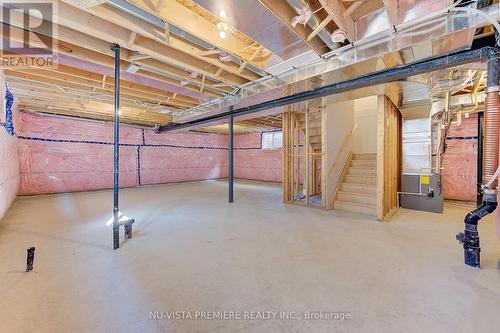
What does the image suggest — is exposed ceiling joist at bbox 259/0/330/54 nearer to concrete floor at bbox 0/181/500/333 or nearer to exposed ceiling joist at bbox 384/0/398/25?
exposed ceiling joist at bbox 384/0/398/25

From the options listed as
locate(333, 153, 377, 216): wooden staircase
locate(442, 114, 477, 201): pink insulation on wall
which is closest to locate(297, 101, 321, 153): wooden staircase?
locate(333, 153, 377, 216): wooden staircase

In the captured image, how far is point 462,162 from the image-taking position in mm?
5180

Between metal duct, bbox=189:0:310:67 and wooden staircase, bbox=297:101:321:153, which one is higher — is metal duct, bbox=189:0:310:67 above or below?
above

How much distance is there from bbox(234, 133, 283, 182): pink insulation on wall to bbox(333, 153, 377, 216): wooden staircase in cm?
412

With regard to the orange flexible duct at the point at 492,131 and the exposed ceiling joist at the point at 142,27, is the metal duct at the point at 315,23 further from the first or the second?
the orange flexible duct at the point at 492,131

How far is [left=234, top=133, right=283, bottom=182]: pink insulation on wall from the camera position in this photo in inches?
360

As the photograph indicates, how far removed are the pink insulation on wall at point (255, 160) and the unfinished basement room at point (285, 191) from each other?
387 centimetres

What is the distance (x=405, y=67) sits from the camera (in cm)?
248

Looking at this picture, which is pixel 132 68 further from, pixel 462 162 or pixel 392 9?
pixel 462 162

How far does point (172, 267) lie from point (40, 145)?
6333mm

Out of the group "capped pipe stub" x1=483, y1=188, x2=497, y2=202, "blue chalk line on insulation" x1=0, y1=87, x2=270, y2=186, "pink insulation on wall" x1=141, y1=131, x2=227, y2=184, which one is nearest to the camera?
"capped pipe stub" x1=483, y1=188, x2=497, y2=202

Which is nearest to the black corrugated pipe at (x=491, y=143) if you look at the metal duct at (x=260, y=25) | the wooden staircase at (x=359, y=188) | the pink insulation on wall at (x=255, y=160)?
the metal duct at (x=260, y=25)

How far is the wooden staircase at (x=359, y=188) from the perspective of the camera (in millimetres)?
4207

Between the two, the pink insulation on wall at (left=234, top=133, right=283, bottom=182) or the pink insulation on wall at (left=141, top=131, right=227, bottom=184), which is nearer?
the pink insulation on wall at (left=141, top=131, right=227, bottom=184)
